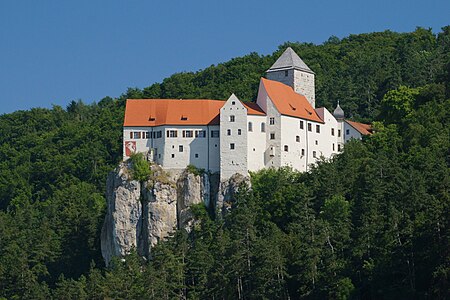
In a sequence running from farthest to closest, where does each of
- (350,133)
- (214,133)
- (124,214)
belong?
(350,133), (124,214), (214,133)

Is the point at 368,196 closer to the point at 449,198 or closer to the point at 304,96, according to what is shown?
the point at 449,198

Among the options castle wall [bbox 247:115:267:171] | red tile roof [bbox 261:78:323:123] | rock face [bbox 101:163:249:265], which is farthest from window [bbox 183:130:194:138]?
red tile roof [bbox 261:78:323:123]

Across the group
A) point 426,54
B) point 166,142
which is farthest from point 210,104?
point 426,54

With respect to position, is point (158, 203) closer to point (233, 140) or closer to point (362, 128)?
point (233, 140)

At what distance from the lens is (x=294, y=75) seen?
94125 millimetres

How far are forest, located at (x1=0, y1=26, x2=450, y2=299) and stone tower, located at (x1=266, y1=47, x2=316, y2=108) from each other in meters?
6.36

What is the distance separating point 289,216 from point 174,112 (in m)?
12.6

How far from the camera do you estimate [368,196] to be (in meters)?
75.0

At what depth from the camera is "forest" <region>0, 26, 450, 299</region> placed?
67.5 metres

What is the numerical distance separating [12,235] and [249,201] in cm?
2856

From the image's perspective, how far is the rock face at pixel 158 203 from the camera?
276 feet

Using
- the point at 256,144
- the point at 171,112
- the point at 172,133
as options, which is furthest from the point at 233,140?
the point at 171,112

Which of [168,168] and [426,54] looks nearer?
[168,168]

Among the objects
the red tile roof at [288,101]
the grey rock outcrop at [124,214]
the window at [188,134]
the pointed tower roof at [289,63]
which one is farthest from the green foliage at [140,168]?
the pointed tower roof at [289,63]
